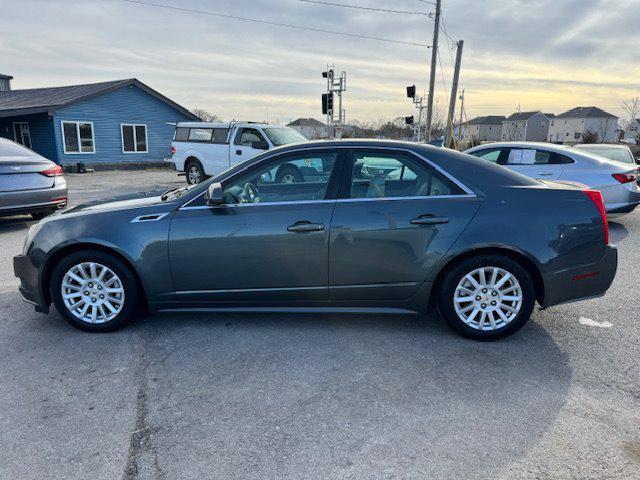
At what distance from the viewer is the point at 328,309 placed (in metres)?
3.81

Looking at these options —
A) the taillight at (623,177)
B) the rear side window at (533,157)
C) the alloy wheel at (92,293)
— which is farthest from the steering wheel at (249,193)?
the taillight at (623,177)

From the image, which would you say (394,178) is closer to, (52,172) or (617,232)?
(617,232)

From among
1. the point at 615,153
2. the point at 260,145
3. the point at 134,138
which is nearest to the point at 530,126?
the point at 134,138

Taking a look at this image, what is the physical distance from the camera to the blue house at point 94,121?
22.0 metres

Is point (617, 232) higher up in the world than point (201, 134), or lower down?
lower down

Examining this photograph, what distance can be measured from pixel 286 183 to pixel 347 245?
81 centimetres

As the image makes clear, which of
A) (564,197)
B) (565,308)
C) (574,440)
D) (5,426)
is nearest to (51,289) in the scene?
(5,426)

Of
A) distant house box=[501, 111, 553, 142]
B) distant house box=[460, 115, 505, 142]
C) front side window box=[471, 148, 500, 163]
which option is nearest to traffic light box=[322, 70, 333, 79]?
front side window box=[471, 148, 500, 163]

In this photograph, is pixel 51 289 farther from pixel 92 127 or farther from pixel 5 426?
pixel 92 127

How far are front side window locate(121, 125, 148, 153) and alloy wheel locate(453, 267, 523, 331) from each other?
2479cm

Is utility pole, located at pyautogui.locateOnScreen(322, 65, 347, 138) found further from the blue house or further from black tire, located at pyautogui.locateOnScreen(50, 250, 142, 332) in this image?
black tire, located at pyautogui.locateOnScreen(50, 250, 142, 332)

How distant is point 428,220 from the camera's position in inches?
141

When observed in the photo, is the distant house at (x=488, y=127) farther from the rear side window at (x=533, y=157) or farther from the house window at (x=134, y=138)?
the rear side window at (x=533, y=157)

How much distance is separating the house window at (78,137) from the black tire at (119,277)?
2136 cm
